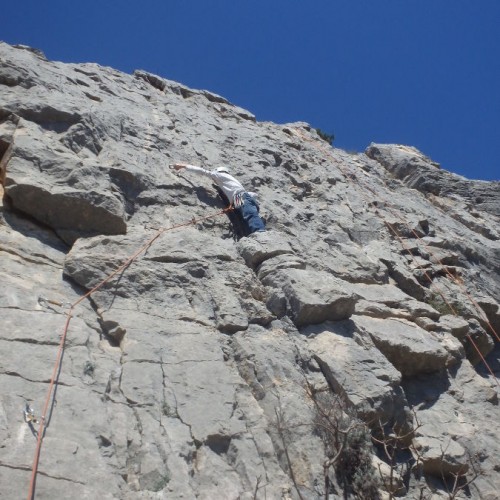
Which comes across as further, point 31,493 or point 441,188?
point 441,188

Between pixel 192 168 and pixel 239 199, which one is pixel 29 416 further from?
pixel 192 168

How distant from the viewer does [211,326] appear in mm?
6578

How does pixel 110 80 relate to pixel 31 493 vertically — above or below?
above

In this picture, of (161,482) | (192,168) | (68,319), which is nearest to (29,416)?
(161,482)

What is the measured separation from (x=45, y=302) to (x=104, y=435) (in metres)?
1.61

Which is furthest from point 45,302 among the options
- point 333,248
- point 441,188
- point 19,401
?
point 441,188

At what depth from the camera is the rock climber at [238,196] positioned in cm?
879

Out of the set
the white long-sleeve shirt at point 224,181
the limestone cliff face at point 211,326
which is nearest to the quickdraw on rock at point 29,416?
the limestone cliff face at point 211,326

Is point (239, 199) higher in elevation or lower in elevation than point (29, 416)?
higher

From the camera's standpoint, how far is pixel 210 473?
5.02 m

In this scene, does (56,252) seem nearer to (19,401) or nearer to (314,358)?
(19,401)

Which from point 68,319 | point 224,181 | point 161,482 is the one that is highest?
point 224,181

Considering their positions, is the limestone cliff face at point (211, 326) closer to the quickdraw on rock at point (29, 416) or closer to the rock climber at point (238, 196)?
the quickdraw on rock at point (29, 416)

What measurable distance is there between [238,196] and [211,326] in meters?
2.99
